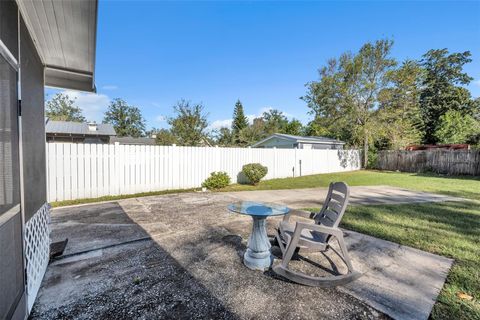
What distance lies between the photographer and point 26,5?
214cm

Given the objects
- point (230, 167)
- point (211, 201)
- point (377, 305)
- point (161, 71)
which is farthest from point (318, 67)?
point (377, 305)

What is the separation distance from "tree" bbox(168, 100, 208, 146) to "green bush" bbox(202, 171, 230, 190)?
780 cm

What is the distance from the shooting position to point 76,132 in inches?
906

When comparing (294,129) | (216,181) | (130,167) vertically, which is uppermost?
(294,129)

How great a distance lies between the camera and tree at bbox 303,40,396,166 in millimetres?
17062

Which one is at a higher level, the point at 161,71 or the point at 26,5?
the point at 161,71

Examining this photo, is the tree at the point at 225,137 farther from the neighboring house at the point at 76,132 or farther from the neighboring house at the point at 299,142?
the neighboring house at the point at 76,132

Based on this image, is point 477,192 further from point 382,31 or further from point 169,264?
point 382,31

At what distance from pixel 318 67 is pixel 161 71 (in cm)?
1357

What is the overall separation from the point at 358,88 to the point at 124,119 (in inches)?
1416

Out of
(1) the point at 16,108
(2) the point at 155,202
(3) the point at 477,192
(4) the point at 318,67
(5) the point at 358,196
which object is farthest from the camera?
(4) the point at 318,67

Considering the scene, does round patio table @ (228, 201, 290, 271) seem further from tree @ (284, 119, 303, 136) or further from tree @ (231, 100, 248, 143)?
tree @ (284, 119, 303, 136)

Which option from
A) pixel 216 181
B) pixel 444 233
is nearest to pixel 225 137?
pixel 216 181

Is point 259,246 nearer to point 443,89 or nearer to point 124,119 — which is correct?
point 443,89
